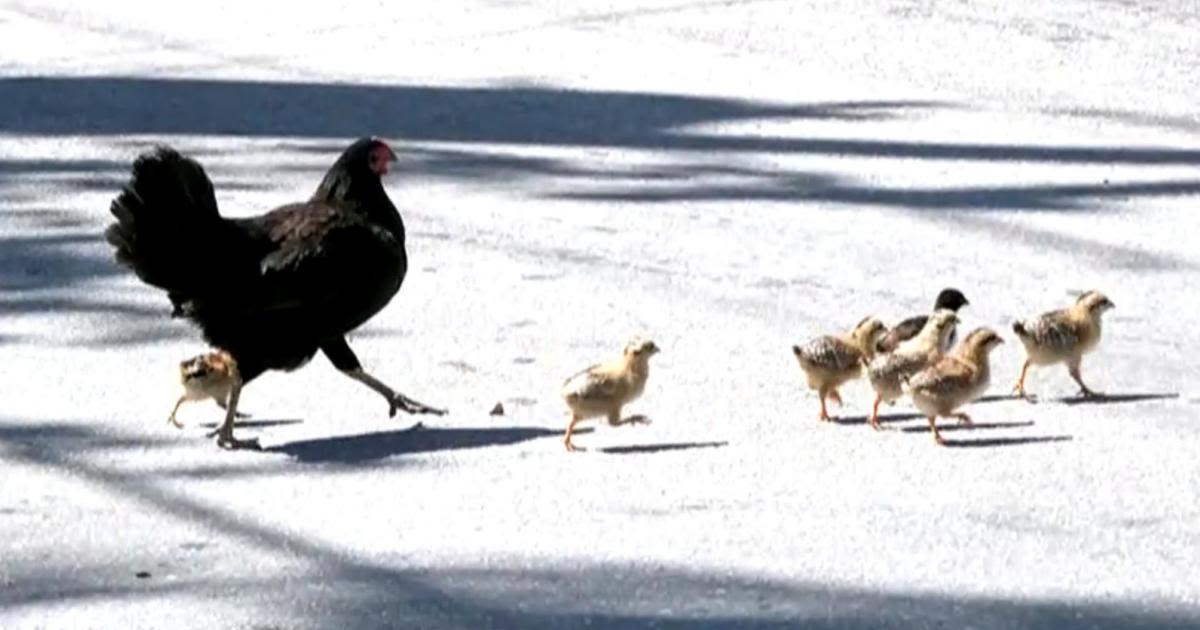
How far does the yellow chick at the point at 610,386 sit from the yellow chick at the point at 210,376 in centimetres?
92

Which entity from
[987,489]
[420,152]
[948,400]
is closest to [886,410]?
[948,400]

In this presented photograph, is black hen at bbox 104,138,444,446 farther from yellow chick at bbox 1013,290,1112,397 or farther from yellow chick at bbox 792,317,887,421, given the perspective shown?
yellow chick at bbox 1013,290,1112,397

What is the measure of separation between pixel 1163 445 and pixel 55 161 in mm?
5691

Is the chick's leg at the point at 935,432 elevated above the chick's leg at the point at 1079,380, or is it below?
below

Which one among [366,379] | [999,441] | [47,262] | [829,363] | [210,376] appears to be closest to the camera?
[999,441]

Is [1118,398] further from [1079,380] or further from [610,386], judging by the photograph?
[610,386]

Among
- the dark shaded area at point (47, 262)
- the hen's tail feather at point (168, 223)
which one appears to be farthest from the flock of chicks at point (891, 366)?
the dark shaded area at point (47, 262)

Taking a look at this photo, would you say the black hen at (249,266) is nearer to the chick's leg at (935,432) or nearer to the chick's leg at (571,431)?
the chick's leg at (571,431)

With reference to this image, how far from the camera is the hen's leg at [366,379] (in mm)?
9227

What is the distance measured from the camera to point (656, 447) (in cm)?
888

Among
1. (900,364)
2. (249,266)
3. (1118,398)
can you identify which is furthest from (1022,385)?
(249,266)

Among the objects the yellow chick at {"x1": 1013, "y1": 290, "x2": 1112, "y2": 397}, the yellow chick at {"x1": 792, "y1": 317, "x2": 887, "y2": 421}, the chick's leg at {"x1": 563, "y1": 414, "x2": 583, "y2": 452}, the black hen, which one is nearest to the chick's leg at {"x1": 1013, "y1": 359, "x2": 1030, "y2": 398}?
the yellow chick at {"x1": 1013, "y1": 290, "x2": 1112, "y2": 397}

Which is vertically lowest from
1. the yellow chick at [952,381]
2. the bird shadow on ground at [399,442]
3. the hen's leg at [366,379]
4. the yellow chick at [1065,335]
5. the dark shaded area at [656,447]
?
the bird shadow on ground at [399,442]

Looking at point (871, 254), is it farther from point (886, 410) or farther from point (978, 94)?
point (978, 94)
